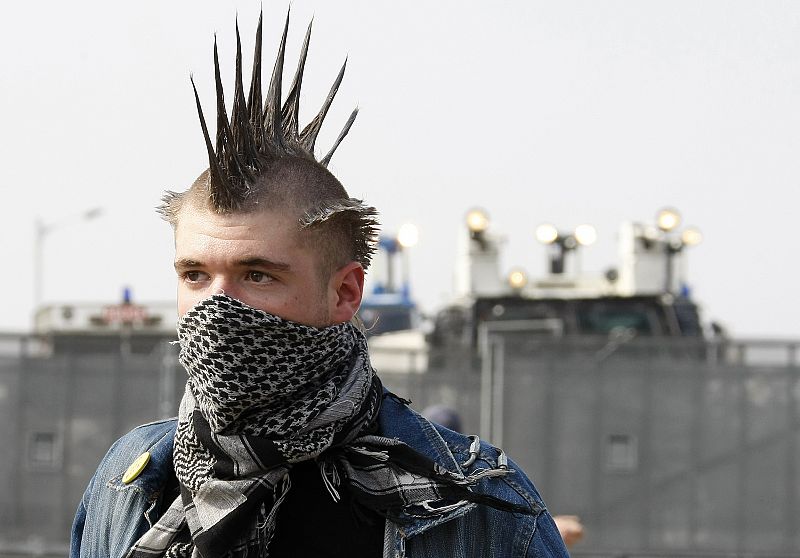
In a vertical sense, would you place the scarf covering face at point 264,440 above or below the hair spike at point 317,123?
below

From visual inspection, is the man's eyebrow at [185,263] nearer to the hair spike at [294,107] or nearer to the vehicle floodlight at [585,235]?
the hair spike at [294,107]

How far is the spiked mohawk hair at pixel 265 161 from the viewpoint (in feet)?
9.39

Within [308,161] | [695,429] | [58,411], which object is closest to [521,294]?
[695,429]

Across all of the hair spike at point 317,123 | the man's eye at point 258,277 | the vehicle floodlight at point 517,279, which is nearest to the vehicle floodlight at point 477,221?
the vehicle floodlight at point 517,279

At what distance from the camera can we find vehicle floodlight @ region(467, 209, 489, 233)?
56.9 ft

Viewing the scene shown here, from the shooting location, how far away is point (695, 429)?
1319 centimetres

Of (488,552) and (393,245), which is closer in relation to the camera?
(488,552)

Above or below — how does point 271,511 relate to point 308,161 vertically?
below

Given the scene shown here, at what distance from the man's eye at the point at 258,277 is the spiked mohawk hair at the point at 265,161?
0.37 ft

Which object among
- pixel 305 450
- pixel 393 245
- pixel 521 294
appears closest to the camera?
pixel 305 450

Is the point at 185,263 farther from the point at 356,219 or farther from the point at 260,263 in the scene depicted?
the point at 356,219

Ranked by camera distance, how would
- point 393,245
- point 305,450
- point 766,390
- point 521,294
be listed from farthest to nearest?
point 393,245
point 521,294
point 766,390
point 305,450

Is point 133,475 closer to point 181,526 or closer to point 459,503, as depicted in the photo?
point 181,526

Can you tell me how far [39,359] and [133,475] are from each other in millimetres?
10549
